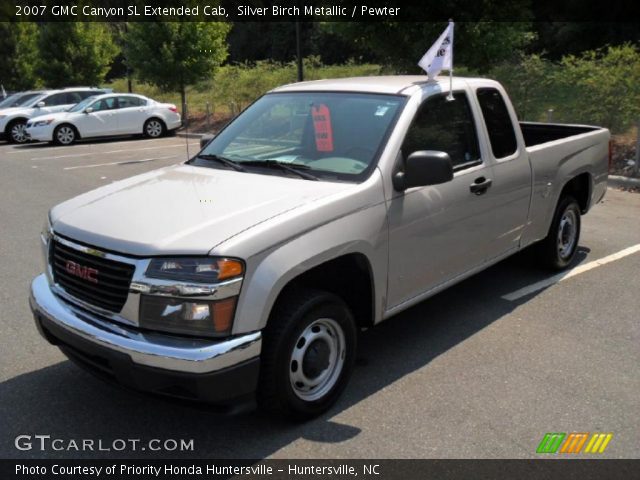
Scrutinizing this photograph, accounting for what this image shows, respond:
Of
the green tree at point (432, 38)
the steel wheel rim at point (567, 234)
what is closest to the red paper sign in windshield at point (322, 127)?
the steel wheel rim at point (567, 234)

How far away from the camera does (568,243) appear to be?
239 inches

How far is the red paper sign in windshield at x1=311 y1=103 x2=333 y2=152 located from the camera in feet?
13.4

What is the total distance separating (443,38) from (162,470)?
11.3 ft

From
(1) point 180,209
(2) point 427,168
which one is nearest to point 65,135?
(1) point 180,209

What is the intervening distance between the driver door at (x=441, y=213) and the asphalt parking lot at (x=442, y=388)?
1.74 ft

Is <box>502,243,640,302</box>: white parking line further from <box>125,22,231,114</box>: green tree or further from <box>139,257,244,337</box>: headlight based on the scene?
<box>125,22,231,114</box>: green tree

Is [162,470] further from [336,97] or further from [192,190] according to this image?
[336,97]

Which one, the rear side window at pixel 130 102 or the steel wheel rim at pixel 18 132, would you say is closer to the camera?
the rear side window at pixel 130 102

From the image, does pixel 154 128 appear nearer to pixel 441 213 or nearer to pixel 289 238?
pixel 441 213

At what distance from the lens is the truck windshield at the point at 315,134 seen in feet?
12.9

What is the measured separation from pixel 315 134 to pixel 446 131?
3.03 ft

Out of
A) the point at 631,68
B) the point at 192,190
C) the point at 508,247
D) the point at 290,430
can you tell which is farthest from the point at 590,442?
the point at 631,68

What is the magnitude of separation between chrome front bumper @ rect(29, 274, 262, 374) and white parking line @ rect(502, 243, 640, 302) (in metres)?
3.07

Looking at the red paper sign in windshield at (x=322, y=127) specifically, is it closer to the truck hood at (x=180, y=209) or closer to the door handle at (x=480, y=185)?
the truck hood at (x=180, y=209)
